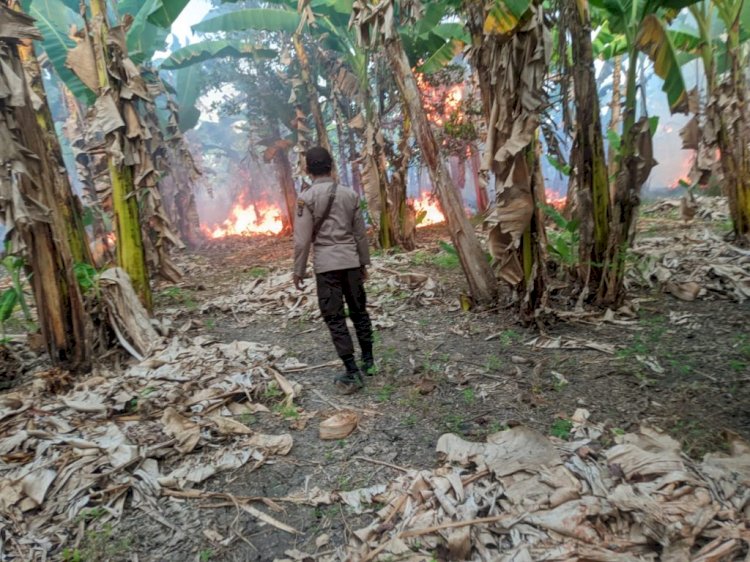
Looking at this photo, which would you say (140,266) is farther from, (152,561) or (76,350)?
(152,561)

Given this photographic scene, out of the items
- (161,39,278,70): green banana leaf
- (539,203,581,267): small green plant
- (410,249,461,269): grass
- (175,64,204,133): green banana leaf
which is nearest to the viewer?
(539,203,581,267): small green plant

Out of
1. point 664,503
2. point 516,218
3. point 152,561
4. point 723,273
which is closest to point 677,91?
point 723,273

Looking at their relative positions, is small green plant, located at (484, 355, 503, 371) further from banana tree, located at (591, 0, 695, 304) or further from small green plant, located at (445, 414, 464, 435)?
banana tree, located at (591, 0, 695, 304)

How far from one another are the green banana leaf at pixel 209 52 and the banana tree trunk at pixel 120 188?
6.48 m

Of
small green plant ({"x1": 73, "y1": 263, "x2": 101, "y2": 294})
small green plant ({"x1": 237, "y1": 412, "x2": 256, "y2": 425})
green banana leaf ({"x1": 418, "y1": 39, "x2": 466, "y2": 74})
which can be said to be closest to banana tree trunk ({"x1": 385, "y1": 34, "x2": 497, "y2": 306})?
small green plant ({"x1": 237, "y1": 412, "x2": 256, "y2": 425})

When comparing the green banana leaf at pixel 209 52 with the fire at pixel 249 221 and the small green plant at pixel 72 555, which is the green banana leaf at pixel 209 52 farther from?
the small green plant at pixel 72 555

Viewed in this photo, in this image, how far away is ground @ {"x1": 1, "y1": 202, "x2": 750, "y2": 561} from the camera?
7.34ft

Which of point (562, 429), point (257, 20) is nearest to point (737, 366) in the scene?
point (562, 429)

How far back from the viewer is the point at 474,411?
10.2ft

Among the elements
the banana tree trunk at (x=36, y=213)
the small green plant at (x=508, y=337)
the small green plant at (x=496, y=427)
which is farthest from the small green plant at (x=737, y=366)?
the banana tree trunk at (x=36, y=213)

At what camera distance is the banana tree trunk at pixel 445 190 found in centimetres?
484

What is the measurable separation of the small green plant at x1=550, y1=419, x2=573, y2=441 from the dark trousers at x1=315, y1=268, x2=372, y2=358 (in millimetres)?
1565

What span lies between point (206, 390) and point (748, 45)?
33.6 feet

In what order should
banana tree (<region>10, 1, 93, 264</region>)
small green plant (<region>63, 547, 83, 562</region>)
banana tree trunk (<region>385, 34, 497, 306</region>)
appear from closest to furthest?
1. small green plant (<region>63, 547, 83, 562</region>)
2. banana tree (<region>10, 1, 93, 264</region>)
3. banana tree trunk (<region>385, 34, 497, 306</region>)
